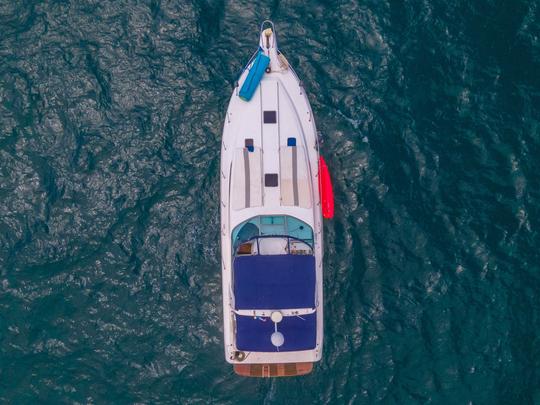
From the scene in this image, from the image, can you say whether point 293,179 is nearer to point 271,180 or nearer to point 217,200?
point 271,180

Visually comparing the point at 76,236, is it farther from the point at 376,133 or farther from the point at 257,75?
the point at 376,133

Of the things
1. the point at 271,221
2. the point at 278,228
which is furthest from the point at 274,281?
the point at 271,221

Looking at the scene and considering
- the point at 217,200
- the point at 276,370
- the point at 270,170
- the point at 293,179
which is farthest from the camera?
the point at 217,200

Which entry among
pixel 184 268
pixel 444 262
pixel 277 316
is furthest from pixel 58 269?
pixel 444 262

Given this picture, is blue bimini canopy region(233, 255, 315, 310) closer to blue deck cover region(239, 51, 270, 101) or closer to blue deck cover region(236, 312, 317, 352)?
blue deck cover region(236, 312, 317, 352)

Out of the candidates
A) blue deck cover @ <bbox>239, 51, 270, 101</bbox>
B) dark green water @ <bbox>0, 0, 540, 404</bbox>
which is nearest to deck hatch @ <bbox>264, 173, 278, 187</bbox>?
dark green water @ <bbox>0, 0, 540, 404</bbox>

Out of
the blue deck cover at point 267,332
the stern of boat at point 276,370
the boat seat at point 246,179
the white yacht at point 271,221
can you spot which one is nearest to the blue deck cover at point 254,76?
the white yacht at point 271,221

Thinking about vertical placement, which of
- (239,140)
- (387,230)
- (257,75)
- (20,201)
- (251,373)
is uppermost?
(257,75)
